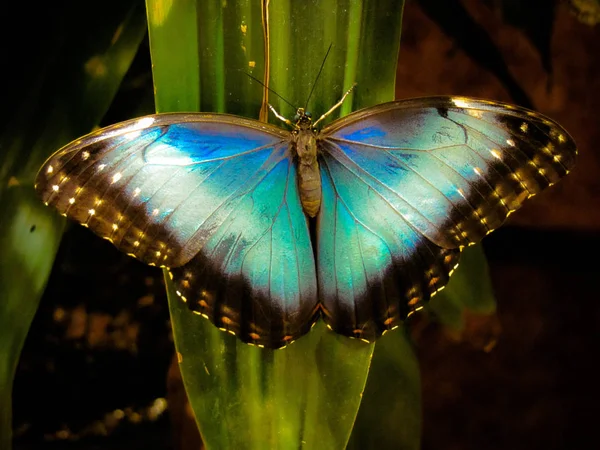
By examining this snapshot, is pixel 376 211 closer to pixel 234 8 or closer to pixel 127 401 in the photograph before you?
pixel 234 8

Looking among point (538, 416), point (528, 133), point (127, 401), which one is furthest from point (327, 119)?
point (538, 416)

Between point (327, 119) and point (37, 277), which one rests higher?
point (327, 119)

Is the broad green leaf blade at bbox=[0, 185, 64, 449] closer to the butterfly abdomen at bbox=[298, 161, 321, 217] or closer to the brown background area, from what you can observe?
the butterfly abdomen at bbox=[298, 161, 321, 217]

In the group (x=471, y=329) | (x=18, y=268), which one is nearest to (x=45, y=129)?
(x=18, y=268)

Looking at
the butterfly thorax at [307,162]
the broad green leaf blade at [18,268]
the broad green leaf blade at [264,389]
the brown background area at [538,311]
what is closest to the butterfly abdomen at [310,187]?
the butterfly thorax at [307,162]

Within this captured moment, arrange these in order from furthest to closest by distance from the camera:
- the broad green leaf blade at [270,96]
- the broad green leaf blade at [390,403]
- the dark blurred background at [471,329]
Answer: the dark blurred background at [471,329]
the broad green leaf blade at [390,403]
the broad green leaf blade at [270,96]

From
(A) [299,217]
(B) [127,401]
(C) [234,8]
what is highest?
(C) [234,8]

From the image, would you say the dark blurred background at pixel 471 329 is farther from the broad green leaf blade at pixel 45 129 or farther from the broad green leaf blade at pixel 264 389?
the broad green leaf blade at pixel 264 389

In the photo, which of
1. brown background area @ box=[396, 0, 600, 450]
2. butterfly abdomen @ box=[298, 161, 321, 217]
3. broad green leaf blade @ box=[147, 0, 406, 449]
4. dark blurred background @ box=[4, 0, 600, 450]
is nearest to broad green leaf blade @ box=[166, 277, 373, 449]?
broad green leaf blade @ box=[147, 0, 406, 449]
